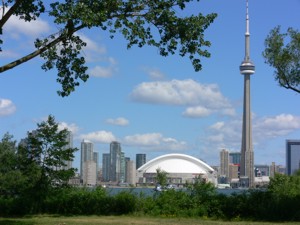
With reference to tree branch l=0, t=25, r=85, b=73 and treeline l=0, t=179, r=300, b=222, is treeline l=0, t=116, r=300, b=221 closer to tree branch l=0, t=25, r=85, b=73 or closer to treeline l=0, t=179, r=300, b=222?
treeline l=0, t=179, r=300, b=222

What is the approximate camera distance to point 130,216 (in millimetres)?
26953

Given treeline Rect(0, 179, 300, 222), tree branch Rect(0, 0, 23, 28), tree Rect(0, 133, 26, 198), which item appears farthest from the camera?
tree Rect(0, 133, 26, 198)

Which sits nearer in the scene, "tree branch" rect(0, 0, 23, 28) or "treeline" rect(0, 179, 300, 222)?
"tree branch" rect(0, 0, 23, 28)

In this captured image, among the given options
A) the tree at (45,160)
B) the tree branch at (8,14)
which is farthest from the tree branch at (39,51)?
the tree at (45,160)

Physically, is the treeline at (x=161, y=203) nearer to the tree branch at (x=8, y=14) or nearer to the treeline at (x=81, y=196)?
the treeline at (x=81, y=196)

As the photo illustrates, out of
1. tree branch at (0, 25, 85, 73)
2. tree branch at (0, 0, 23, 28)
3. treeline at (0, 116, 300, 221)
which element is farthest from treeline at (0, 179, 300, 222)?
tree branch at (0, 0, 23, 28)

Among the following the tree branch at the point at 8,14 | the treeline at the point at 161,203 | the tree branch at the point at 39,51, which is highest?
the tree branch at the point at 8,14

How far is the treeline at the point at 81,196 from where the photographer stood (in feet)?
89.1

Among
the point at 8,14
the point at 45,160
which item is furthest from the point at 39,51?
the point at 45,160

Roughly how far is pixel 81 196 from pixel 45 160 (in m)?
2.79

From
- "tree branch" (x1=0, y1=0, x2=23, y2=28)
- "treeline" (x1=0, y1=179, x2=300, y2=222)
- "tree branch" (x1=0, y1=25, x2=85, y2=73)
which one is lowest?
"treeline" (x1=0, y1=179, x2=300, y2=222)

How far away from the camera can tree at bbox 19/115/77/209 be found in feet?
96.2

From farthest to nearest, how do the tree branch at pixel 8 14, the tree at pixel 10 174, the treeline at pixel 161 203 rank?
→ the tree at pixel 10 174
the treeline at pixel 161 203
the tree branch at pixel 8 14

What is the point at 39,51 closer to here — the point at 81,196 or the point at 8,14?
the point at 8,14
